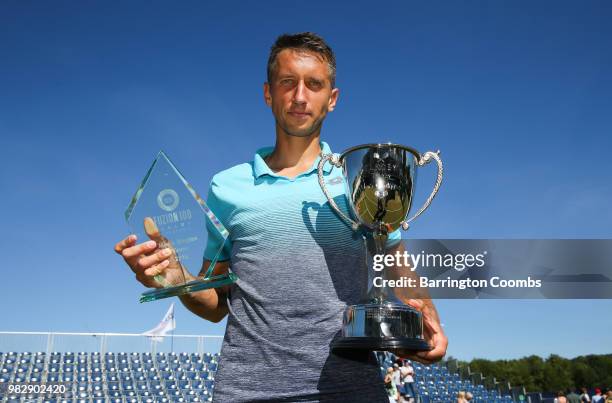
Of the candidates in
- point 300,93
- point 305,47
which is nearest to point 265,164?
point 300,93

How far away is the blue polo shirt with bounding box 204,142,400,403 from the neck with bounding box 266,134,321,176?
0.07 m

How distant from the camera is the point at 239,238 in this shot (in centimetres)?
150

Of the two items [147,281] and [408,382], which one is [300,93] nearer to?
[147,281]

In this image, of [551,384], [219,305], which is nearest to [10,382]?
[219,305]

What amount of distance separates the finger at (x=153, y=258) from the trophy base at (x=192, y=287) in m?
0.08

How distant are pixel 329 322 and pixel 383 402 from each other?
0.23 meters

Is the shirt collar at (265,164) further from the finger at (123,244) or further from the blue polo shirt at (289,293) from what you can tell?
Result: the finger at (123,244)

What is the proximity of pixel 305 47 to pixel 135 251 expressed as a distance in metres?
0.72

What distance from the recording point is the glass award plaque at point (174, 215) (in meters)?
1.52

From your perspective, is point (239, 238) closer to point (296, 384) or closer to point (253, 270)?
point (253, 270)

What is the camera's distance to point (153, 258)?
1.36 metres

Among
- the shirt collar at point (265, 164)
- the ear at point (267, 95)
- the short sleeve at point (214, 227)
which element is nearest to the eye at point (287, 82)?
the ear at point (267, 95)

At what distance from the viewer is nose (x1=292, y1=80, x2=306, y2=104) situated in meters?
1.52

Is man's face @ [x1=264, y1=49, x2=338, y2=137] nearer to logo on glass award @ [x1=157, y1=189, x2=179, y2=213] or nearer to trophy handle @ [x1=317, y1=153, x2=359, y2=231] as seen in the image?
trophy handle @ [x1=317, y1=153, x2=359, y2=231]
